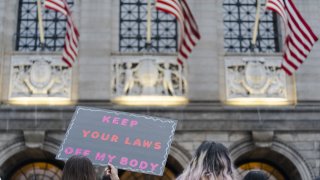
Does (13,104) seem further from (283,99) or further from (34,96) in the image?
(283,99)

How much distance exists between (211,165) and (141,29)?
15.5m

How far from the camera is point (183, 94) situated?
18.7 m

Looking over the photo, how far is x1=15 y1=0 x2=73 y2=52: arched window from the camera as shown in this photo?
19.4 meters

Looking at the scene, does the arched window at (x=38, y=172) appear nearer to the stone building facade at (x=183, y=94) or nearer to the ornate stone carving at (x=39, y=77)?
the stone building facade at (x=183, y=94)

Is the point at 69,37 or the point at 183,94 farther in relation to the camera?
the point at 183,94

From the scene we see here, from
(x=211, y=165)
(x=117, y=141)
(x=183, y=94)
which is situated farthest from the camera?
(x=183, y=94)

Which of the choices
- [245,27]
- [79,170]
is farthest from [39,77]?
[79,170]

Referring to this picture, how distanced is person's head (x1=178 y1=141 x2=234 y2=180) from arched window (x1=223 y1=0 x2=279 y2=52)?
1529 cm

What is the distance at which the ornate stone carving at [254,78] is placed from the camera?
18828 millimetres

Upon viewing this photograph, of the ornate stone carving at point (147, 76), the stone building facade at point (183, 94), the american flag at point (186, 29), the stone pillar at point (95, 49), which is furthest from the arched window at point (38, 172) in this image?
the american flag at point (186, 29)

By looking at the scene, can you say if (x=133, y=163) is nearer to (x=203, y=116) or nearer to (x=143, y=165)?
(x=143, y=165)

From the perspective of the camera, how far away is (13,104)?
723 inches

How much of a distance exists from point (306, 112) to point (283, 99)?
911mm

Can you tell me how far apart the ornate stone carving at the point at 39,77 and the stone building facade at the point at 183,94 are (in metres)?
0.03
